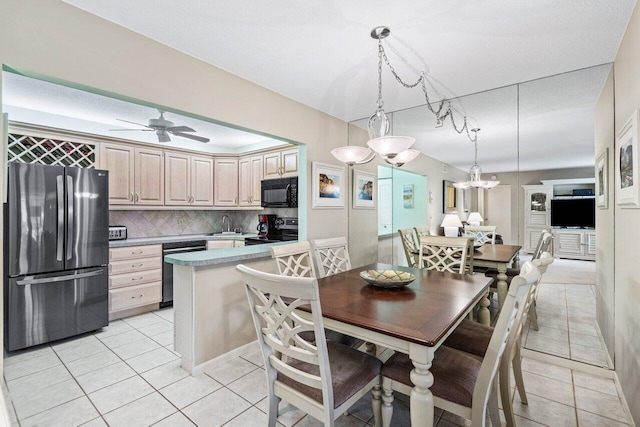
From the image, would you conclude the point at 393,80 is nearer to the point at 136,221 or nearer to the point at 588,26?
the point at 588,26

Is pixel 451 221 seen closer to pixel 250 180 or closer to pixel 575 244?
pixel 575 244

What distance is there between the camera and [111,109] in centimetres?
337

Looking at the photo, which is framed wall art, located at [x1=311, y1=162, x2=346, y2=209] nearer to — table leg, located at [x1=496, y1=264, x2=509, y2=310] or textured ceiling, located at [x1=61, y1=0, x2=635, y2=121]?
textured ceiling, located at [x1=61, y1=0, x2=635, y2=121]

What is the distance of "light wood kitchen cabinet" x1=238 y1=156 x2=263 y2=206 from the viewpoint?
462 centimetres

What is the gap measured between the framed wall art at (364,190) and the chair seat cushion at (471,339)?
7.38 ft

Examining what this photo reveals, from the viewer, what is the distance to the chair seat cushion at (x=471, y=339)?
1671mm

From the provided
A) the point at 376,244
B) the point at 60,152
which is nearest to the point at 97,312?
the point at 60,152

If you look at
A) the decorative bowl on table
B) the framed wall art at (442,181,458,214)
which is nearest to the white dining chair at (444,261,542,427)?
the decorative bowl on table

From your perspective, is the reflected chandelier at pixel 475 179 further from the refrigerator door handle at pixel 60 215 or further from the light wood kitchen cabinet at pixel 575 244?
the refrigerator door handle at pixel 60 215

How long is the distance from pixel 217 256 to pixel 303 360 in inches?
57.9

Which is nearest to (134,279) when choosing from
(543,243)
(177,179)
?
(177,179)

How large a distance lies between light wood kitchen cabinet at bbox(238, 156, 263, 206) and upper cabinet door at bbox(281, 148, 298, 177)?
0.52 meters

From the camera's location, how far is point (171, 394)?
6.68 feet

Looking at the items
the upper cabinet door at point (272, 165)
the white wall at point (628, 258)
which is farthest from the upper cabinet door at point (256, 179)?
the white wall at point (628, 258)
